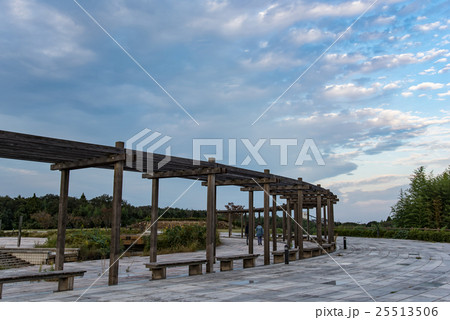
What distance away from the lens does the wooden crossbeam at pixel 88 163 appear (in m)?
9.81

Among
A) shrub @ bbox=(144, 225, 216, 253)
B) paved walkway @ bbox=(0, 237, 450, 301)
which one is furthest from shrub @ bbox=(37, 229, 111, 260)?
paved walkway @ bbox=(0, 237, 450, 301)

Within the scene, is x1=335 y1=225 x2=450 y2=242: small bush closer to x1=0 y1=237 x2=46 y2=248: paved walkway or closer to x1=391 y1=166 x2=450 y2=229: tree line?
x1=391 y1=166 x2=450 y2=229: tree line

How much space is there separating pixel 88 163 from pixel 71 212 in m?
32.0

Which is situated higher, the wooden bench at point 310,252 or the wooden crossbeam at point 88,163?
the wooden crossbeam at point 88,163

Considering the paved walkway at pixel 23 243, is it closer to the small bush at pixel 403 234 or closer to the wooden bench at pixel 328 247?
the wooden bench at pixel 328 247

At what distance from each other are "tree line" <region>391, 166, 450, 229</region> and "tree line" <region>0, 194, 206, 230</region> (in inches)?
878

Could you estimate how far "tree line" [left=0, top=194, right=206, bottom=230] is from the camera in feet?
114

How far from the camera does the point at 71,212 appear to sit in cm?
3953

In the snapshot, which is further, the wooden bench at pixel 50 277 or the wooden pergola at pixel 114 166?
the wooden pergola at pixel 114 166

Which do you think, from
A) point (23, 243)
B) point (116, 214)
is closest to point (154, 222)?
point (116, 214)

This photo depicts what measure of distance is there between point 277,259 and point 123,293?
800 centimetres

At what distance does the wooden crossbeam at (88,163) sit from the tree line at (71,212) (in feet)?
72.3

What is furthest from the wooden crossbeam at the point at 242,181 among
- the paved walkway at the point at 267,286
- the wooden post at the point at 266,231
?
the paved walkway at the point at 267,286

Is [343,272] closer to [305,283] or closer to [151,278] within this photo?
[305,283]
